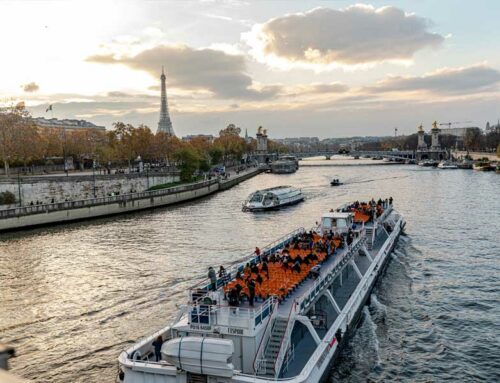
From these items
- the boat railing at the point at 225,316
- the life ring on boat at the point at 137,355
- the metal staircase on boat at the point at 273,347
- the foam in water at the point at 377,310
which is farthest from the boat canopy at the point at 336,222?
the life ring on boat at the point at 137,355

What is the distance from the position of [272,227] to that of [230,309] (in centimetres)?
3578

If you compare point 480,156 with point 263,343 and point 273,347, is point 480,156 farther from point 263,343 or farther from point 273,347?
point 263,343

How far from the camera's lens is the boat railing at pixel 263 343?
46.9 ft

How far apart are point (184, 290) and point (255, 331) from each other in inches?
562

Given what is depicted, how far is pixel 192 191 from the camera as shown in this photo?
7744 cm

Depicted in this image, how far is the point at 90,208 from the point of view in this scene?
187 feet

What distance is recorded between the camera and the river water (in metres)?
19.7

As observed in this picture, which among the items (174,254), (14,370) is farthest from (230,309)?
(174,254)

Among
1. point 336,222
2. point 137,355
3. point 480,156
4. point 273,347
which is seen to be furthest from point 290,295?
point 480,156

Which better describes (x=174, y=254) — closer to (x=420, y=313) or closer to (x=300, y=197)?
(x=420, y=313)

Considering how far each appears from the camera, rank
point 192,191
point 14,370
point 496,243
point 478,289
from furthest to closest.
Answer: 1. point 192,191
2. point 496,243
3. point 478,289
4. point 14,370

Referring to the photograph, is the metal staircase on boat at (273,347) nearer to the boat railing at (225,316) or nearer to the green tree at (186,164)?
the boat railing at (225,316)

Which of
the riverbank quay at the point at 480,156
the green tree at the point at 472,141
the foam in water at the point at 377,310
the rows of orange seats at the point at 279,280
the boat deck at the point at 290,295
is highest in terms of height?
the green tree at the point at 472,141

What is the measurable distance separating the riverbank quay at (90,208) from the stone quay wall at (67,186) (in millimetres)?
6618
